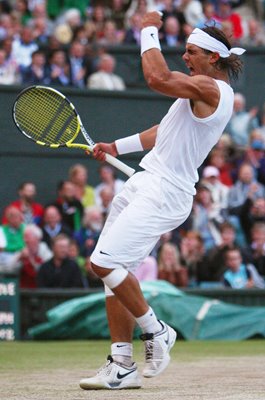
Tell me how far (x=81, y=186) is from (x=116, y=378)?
28.1ft

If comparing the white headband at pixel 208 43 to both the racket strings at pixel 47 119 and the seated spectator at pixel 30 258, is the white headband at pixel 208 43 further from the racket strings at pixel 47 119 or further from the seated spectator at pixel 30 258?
the seated spectator at pixel 30 258

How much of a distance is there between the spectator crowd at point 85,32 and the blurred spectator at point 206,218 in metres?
2.31

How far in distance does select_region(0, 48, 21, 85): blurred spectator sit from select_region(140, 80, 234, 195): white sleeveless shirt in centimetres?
912

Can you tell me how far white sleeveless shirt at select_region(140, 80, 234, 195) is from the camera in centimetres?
740

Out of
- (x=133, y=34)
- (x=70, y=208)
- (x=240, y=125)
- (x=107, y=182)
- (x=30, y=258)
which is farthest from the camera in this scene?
(x=133, y=34)

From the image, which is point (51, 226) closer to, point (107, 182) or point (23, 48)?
point (107, 182)


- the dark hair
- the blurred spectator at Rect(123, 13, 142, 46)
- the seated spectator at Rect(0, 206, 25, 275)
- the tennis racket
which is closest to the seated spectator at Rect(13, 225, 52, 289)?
the seated spectator at Rect(0, 206, 25, 275)

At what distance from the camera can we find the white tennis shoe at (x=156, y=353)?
7438mm

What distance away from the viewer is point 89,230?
1509cm

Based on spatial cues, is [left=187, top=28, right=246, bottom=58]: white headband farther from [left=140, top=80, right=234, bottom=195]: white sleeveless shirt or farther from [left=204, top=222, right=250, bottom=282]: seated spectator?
[left=204, top=222, right=250, bottom=282]: seated spectator

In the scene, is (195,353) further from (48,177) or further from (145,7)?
(145,7)

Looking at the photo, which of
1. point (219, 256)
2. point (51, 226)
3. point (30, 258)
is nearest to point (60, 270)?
point (30, 258)

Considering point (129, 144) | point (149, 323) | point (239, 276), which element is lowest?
point (239, 276)

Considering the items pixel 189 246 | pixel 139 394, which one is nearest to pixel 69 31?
pixel 189 246
